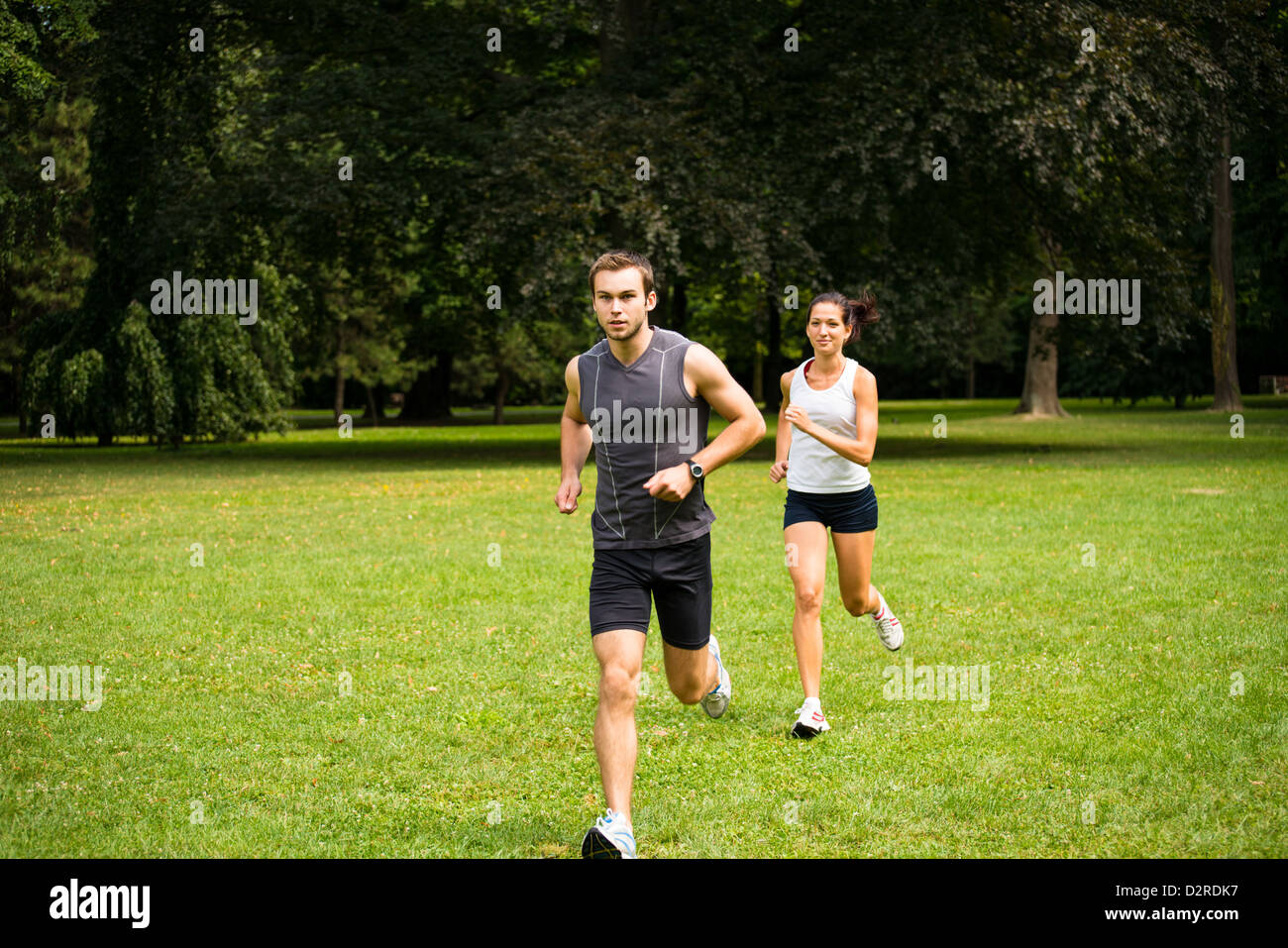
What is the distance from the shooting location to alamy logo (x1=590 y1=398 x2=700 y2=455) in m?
4.89

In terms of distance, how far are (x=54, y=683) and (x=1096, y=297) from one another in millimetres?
21852

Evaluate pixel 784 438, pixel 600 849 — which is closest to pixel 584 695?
pixel 784 438

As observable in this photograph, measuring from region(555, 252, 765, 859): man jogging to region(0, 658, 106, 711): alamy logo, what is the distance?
341 centimetres

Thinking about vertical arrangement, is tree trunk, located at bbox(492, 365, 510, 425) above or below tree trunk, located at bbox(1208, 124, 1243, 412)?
below

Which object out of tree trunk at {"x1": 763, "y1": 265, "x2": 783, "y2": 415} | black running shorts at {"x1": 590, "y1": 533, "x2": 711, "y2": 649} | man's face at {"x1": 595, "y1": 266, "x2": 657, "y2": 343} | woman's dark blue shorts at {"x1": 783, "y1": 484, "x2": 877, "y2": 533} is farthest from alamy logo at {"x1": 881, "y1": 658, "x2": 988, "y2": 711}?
man's face at {"x1": 595, "y1": 266, "x2": 657, "y2": 343}

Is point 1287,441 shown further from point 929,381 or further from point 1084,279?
point 929,381

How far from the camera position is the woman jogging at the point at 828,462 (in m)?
6.53

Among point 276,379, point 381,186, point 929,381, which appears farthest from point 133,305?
point 929,381

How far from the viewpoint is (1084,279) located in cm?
2464

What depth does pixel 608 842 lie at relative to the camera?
430 cm

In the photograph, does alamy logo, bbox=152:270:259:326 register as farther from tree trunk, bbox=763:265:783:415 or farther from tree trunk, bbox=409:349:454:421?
tree trunk, bbox=409:349:454:421

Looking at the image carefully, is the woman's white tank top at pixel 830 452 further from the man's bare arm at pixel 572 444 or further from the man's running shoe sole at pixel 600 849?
the man's running shoe sole at pixel 600 849

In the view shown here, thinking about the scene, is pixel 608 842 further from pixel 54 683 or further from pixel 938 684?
pixel 54 683
